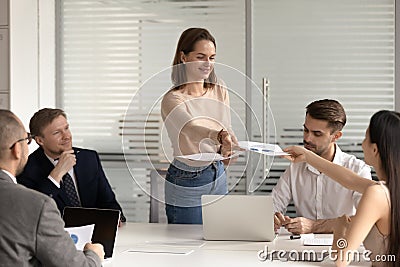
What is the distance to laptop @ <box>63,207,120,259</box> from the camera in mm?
2748

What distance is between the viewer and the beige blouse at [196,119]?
247 cm

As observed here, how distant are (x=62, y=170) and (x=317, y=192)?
1.18 meters

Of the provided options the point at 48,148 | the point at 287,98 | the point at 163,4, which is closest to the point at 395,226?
the point at 48,148

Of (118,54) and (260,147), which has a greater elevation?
(118,54)

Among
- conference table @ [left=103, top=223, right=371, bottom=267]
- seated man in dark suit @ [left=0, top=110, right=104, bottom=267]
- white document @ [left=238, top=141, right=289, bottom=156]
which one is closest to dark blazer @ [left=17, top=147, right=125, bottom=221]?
conference table @ [left=103, top=223, right=371, bottom=267]

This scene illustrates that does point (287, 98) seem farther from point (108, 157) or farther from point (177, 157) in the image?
point (177, 157)

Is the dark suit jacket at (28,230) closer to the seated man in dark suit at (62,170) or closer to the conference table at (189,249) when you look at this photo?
the conference table at (189,249)

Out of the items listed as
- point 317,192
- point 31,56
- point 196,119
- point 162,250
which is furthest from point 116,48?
point 196,119

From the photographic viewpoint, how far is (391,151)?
2.54 metres

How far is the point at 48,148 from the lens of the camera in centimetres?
363

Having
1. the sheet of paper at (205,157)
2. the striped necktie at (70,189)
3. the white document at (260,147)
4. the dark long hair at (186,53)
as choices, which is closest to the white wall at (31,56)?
the striped necktie at (70,189)

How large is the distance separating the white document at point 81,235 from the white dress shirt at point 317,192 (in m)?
1.20

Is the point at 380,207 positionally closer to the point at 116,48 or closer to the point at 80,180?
the point at 80,180

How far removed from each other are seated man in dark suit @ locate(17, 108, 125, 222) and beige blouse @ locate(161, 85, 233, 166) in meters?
1.10
